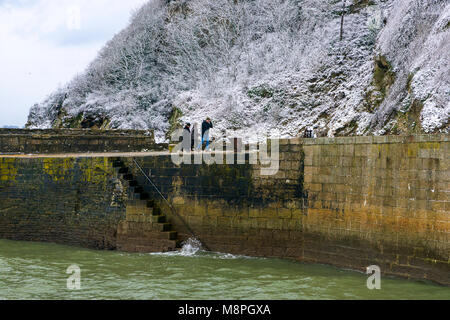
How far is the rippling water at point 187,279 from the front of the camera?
10586 mm

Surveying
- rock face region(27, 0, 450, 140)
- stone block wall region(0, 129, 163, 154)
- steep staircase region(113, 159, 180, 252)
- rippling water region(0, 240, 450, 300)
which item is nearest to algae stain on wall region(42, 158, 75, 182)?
steep staircase region(113, 159, 180, 252)

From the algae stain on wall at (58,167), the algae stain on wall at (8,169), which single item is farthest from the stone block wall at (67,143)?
the algae stain on wall at (58,167)

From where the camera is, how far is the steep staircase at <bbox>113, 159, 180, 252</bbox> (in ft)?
50.8

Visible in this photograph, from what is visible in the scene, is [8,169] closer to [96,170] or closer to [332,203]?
[96,170]

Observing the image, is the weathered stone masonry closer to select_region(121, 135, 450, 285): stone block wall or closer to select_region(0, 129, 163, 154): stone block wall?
select_region(121, 135, 450, 285): stone block wall

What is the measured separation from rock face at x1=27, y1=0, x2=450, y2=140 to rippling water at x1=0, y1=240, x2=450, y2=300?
747 centimetres

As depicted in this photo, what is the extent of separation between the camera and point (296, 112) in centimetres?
2867

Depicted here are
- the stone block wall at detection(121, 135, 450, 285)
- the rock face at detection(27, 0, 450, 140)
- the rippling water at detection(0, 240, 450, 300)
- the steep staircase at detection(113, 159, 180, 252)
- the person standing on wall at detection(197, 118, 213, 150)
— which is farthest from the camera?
the rock face at detection(27, 0, 450, 140)

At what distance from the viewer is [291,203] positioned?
14.1 m

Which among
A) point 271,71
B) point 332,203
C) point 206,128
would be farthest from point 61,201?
point 271,71

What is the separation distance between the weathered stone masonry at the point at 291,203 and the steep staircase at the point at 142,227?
0.21 ft

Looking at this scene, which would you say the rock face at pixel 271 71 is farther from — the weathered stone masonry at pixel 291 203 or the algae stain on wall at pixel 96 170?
the algae stain on wall at pixel 96 170

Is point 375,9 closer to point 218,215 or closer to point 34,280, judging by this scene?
point 218,215

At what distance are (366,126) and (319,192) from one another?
9341 mm
